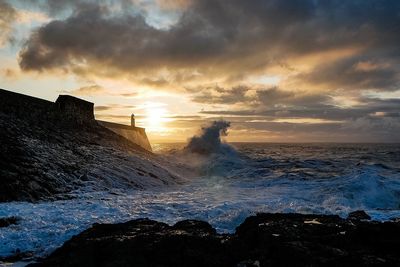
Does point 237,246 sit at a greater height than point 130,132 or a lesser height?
lesser

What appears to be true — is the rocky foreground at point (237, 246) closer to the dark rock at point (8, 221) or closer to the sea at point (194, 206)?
the sea at point (194, 206)

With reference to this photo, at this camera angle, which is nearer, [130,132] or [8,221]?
[8,221]

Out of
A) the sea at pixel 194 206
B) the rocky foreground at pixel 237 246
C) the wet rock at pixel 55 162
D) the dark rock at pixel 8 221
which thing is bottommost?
the sea at pixel 194 206

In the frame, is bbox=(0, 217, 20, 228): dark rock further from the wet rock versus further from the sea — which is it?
the wet rock

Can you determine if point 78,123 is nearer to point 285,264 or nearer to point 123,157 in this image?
point 123,157

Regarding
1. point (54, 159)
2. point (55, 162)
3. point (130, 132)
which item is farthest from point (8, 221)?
point (130, 132)

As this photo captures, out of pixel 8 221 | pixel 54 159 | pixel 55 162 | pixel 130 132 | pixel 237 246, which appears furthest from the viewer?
pixel 130 132

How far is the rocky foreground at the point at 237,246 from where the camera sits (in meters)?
3.91

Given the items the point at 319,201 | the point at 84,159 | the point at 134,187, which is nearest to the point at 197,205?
the point at 134,187

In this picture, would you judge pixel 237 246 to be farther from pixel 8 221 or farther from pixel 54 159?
pixel 54 159

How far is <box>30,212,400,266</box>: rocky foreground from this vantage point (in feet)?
12.8

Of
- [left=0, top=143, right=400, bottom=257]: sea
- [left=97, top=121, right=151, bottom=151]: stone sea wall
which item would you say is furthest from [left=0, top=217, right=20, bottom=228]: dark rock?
[left=97, top=121, right=151, bottom=151]: stone sea wall

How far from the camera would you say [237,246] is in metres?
4.48

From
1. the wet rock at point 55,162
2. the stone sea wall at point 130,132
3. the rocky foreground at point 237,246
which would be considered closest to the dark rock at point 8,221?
the wet rock at point 55,162
